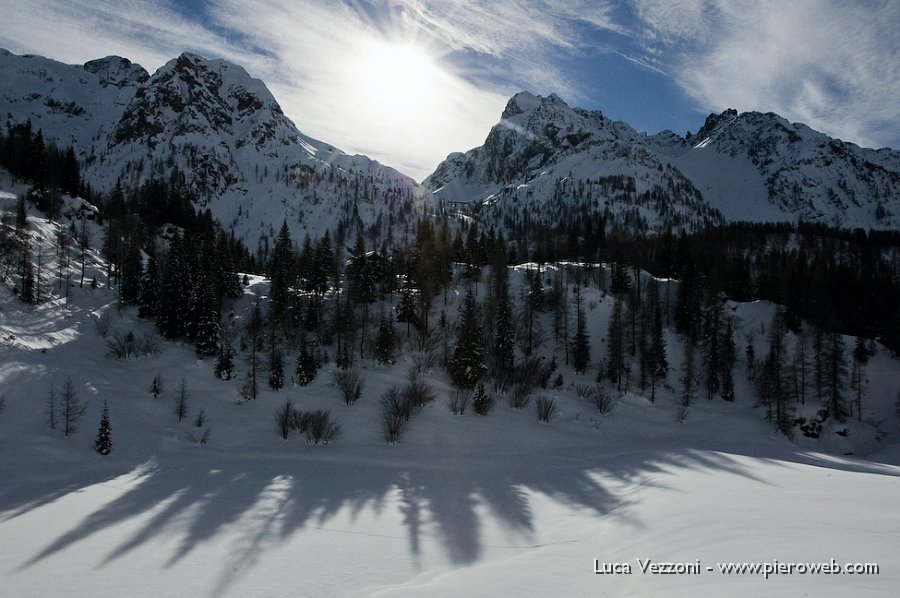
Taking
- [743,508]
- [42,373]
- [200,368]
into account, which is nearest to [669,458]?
[743,508]

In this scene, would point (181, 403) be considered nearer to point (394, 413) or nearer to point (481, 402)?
point (394, 413)

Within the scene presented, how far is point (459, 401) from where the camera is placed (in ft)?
187

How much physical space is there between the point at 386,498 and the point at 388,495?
0.81 meters

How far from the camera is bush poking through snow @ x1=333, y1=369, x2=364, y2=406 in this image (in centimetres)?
5369

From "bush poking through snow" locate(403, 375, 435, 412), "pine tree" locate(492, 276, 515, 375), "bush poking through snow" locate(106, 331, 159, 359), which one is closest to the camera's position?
"bush poking through snow" locate(403, 375, 435, 412)

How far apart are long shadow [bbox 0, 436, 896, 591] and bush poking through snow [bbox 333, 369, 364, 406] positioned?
9.01 m

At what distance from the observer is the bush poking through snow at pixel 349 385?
176ft

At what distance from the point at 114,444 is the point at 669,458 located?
165 feet

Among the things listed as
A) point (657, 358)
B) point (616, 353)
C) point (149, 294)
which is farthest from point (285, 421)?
point (657, 358)

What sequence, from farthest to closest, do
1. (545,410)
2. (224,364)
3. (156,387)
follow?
(224,364), (545,410), (156,387)

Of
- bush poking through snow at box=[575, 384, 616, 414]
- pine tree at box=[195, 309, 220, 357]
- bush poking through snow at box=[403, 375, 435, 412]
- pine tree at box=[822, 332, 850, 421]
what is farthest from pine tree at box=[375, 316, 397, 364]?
pine tree at box=[822, 332, 850, 421]

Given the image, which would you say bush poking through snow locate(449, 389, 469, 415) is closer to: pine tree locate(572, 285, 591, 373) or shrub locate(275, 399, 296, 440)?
shrub locate(275, 399, 296, 440)

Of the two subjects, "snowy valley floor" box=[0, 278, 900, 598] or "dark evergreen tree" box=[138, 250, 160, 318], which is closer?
"snowy valley floor" box=[0, 278, 900, 598]

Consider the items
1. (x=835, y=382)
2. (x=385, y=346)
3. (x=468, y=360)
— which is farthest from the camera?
(x=385, y=346)
